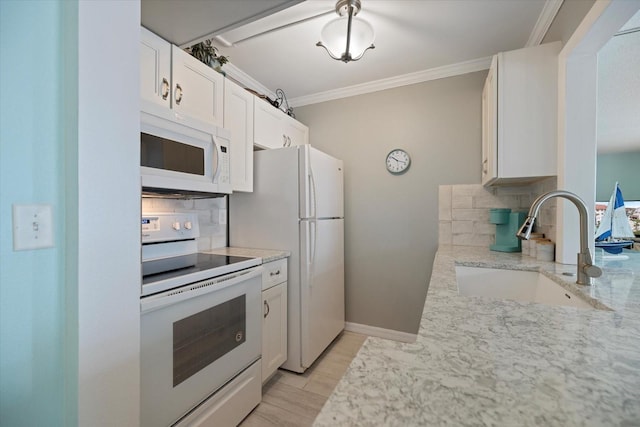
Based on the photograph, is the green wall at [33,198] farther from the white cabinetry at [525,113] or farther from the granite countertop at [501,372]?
the white cabinetry at [525,113]

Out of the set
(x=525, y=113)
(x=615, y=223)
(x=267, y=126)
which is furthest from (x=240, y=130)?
(x=615, y=223)

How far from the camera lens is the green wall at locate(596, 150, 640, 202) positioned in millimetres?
4812

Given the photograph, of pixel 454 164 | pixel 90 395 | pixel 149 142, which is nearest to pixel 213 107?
pixel 149 142

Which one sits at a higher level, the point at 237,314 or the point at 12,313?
the point at 12,313

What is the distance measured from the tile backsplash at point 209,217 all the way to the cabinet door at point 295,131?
0.89m

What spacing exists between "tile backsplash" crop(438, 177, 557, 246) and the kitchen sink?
0.80 m

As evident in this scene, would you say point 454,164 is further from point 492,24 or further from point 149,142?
point 149,142

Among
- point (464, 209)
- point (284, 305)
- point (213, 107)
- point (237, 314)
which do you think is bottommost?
point (284, 305)

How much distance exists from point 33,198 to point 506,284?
2.15 metres

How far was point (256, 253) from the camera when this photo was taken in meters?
2.01

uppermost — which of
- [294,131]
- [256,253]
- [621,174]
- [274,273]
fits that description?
[294,131]

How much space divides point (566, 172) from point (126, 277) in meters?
2.19

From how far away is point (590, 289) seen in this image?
100cm

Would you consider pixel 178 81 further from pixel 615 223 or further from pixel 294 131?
pixel 615 223
